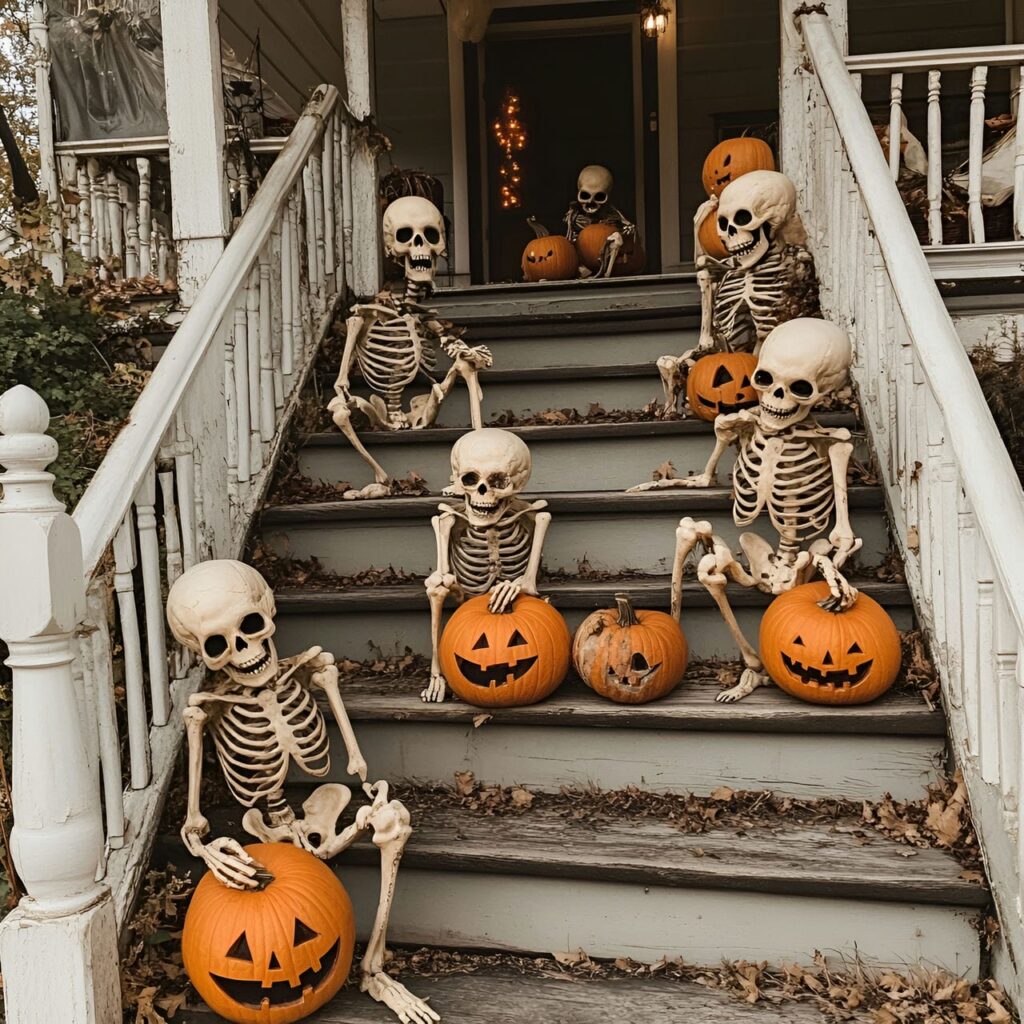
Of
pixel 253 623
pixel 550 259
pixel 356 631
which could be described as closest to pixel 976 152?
pixel 550 259

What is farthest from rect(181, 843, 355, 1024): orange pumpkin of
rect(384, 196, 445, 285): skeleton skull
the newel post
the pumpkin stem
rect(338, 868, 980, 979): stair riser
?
rect(384, 196, 445, 285): skeleton skull

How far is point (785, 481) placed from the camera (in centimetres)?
296

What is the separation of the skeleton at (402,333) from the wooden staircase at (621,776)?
42 cm

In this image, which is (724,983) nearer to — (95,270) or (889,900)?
(889,900)

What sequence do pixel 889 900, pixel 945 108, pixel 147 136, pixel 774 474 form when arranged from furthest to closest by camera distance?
pixel 945 108 → pixel 147 136 → pixel 774 474 → pixel 889 900

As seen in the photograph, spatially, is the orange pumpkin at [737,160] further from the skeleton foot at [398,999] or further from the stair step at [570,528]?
the skeleton foot at [398,999]

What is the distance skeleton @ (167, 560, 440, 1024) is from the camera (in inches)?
90.0

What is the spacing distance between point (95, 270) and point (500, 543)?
313cm

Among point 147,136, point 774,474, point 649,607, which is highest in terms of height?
point 147,136

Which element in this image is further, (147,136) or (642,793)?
(147,136)

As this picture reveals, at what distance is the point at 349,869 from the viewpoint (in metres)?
2.62

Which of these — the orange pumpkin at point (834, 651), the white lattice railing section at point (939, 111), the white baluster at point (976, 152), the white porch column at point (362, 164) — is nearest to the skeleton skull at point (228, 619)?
the orange pumpkin at point (834, 651)

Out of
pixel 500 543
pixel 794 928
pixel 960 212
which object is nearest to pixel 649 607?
pixel 500 543

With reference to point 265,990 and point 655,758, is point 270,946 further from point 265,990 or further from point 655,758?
point 655,758
